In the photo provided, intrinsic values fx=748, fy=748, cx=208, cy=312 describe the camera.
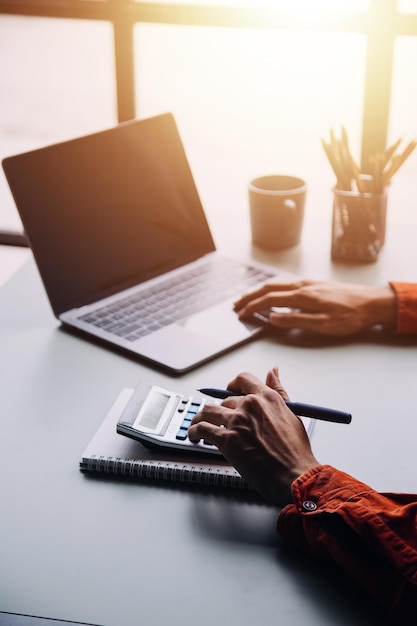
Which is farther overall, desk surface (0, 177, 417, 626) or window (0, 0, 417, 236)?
window (0, 0, 417, 236)

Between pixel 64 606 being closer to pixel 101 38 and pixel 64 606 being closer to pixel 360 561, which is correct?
pixel 360 561

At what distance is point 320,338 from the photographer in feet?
3.83

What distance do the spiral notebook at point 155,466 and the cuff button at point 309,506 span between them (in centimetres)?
9

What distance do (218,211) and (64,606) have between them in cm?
117

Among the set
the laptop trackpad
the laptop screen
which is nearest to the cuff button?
the laptop trackpad

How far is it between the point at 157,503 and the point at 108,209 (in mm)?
603

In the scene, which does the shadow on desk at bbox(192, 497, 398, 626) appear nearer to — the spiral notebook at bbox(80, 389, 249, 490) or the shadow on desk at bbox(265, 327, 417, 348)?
the spiral notebook at bbox(80, 389, 249, 490)

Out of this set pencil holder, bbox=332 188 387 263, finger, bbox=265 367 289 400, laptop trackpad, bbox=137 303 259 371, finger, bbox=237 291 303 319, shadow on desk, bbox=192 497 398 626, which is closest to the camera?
shadow on desk, bbox=192 497 398 626

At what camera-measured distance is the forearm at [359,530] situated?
0.68 m

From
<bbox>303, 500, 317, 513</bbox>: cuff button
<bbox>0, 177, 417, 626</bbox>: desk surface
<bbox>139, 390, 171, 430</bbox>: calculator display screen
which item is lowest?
<bbox>0, 177, 417, 626</bbox>: desk surface

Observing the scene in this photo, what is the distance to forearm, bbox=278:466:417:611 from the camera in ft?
2.23

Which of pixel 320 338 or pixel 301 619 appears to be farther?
pixel 320 338

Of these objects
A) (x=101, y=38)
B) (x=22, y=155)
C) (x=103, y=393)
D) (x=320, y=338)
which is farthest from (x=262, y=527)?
(x=101, y=38)

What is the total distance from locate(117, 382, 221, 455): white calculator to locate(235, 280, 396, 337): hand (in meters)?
0.27
